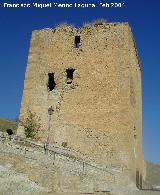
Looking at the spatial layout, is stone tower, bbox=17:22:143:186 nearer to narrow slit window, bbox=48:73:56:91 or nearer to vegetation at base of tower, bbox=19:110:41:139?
narrow slit window, bbox=48:73:56:91

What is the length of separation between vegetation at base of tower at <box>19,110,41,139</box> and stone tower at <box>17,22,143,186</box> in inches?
11.0

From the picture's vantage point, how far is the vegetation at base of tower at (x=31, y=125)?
23.7m

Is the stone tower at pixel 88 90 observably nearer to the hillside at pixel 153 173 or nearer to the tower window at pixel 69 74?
the tower window at pixel 69 74

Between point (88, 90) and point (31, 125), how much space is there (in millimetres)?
4006

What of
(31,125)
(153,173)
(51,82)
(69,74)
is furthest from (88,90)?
(153,173)

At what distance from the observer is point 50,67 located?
2539 cm

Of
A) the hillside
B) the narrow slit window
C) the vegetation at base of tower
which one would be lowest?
the hillside

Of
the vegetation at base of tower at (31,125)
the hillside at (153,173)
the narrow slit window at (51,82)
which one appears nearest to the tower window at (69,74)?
the narrow slit window at (51,82)

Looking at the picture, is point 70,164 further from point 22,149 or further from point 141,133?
point 141,133

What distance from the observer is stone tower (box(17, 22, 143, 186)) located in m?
22.9

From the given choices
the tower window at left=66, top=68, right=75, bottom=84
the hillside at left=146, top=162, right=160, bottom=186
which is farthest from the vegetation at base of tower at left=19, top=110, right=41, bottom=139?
the hillside at left=146, top=162, right=160, bottom=186

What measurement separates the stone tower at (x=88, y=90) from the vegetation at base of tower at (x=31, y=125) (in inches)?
11.0

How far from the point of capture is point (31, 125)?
78.5 ft

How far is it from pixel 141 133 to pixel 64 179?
1442cm
